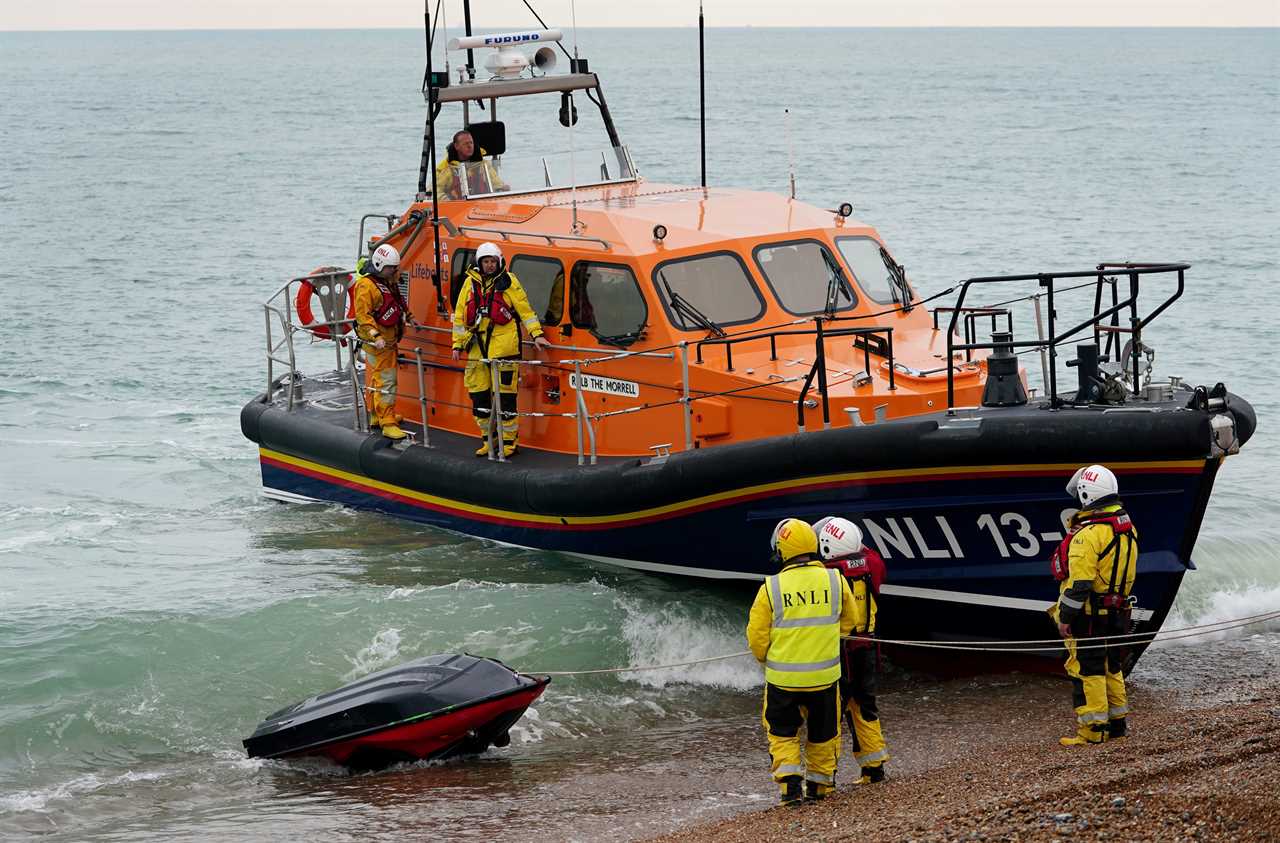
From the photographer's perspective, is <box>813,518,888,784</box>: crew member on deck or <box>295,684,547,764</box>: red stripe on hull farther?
<box>295,684,547,764</box>: red stripe on hull

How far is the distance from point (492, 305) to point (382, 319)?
1030 mm

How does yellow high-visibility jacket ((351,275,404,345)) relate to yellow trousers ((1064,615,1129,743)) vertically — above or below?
above

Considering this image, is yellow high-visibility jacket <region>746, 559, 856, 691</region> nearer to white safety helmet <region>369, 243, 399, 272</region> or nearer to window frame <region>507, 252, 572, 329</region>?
window frame <region>507, 252, 572, 329</region>

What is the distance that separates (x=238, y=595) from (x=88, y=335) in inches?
453

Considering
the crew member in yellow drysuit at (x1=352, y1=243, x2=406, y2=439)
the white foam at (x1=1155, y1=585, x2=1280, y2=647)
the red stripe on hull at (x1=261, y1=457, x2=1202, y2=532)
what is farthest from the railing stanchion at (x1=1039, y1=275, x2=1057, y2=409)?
the crew member in yellow drysuit at (x1=352, y1=243, x2=406, y2=439)

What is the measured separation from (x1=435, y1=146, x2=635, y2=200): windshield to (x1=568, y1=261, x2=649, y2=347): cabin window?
126cm

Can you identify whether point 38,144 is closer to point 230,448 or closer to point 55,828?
point 230,448

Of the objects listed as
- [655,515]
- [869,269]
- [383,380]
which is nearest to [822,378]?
[655,515]

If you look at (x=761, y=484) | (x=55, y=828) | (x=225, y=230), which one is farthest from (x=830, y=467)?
(x=225, y=230)

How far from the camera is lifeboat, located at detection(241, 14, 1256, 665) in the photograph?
691 cm

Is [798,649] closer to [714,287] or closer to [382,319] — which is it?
[714,287]

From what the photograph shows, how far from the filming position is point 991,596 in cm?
724

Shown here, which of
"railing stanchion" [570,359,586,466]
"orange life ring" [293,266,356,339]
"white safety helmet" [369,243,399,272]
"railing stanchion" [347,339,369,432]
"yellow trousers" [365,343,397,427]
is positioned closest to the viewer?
"railing stanchion" [570,359,586,466]

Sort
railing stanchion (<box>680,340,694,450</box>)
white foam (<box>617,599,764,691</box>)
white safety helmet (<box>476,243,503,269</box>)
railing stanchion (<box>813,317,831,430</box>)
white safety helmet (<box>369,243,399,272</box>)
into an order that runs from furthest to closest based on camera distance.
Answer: white safety helmet (<box>369,243,399,272</box>)
white safety helmet (<box>476,243,503,269</box>)
white foam (<box>617,599,764,691</box>)
railing stanchion (<box>680,340,694,450</box>)
railing stanchion (<box>813,317,831,430</box>)
